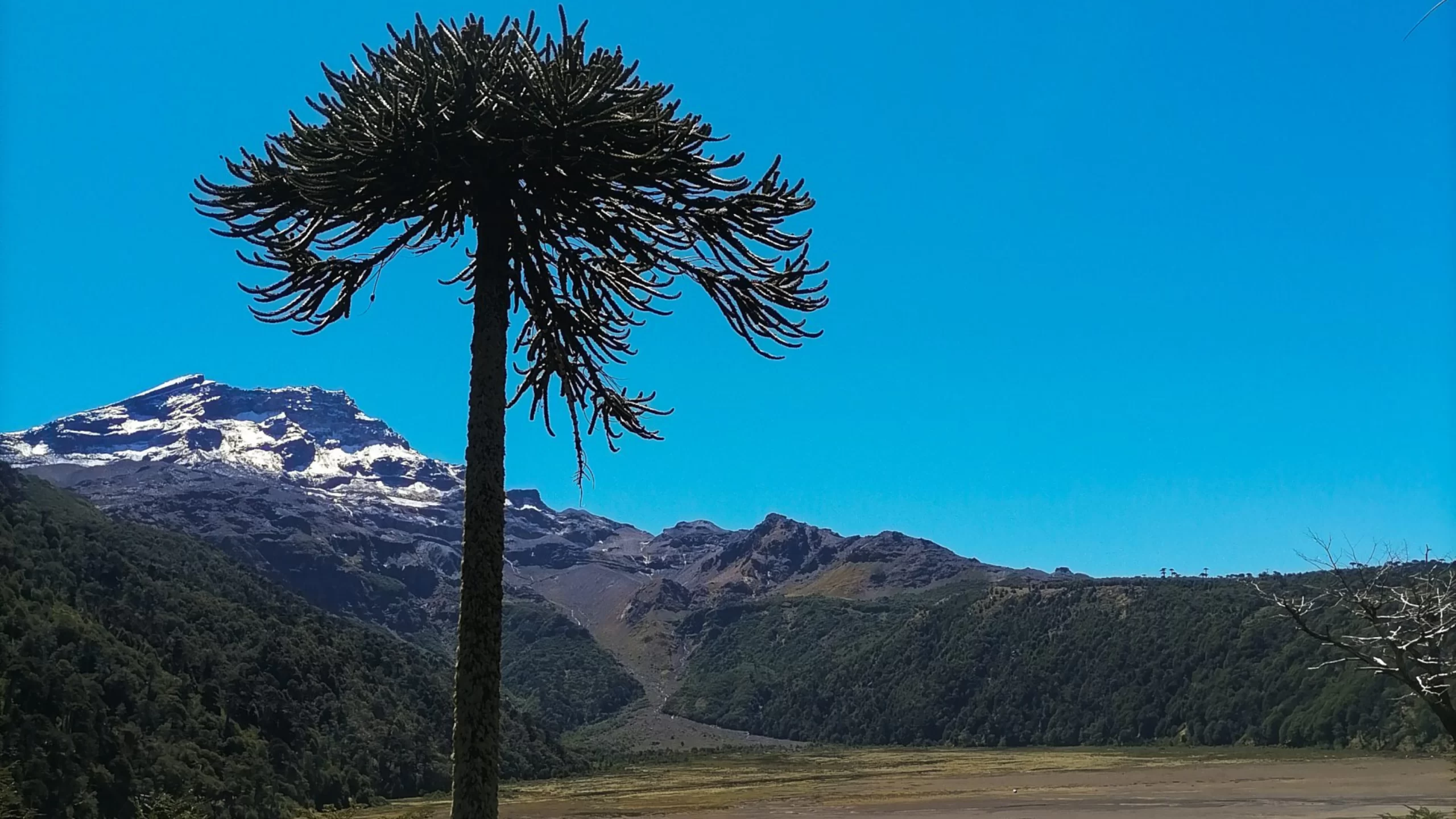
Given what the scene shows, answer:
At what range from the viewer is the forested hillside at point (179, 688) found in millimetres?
47312

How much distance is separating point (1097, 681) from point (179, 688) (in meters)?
113

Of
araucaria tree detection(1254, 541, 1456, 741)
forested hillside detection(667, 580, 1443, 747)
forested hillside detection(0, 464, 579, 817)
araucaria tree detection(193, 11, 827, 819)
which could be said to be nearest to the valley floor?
forested hillside detection(0, 464, 579, 817)

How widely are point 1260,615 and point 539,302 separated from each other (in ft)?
479

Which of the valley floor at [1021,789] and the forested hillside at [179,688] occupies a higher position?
the forested hillside at [179,688]

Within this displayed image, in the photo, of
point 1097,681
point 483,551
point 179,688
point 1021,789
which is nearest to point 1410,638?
point 483,551

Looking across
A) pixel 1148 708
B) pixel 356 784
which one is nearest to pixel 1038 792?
pixel 356 784

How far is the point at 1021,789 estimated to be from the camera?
7944 centimetres

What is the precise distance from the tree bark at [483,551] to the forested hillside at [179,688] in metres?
36.0

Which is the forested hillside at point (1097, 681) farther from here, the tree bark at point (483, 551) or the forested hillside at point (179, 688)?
the tree bark at point (483, 551)

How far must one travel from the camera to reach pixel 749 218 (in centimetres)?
689

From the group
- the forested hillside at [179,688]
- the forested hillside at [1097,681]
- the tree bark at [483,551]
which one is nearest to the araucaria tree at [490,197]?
the tree bark at [483,551]

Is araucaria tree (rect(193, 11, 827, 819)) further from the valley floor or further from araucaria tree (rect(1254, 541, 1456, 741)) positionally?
the valley floor

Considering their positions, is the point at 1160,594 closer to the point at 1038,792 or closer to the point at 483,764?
the point at 1038,792

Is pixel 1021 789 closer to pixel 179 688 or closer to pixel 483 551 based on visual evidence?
pixel 179 688
